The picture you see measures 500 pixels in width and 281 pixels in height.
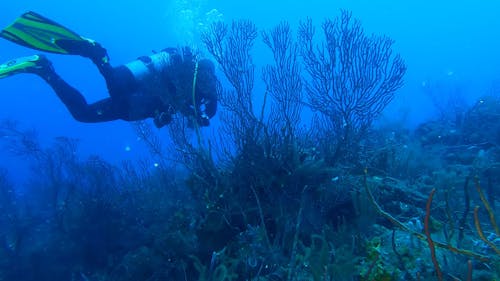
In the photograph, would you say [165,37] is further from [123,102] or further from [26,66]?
[123,102]

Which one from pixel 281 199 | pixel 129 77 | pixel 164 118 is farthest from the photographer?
pixel 129 77

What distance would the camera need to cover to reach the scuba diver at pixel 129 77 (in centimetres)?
586

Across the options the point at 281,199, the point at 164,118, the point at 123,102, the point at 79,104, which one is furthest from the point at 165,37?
the point at 281,199

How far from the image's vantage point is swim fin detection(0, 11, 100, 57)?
6730mm

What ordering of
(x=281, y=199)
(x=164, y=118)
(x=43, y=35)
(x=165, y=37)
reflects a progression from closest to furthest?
(x=281, y=199) < (x=164, y=118) < (x=43, y=35) < (x=165, y=37)

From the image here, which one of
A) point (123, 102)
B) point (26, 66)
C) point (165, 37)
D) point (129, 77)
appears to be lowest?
point (123, 102)

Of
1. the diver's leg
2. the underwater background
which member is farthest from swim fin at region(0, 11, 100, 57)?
the underwater background

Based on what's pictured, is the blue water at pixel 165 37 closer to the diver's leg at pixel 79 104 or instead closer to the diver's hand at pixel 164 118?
the diver's leg at pixel 79 104

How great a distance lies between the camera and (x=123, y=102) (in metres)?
7.29

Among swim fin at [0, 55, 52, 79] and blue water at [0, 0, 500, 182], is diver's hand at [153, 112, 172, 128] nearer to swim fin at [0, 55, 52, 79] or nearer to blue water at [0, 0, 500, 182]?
swim fin at [0, 55, 52, 79]

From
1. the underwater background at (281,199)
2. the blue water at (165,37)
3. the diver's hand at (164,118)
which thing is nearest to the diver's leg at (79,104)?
the underwater background at (281,199)

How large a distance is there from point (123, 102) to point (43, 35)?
1.93 metres

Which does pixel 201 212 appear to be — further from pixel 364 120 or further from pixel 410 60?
pixel 410 60

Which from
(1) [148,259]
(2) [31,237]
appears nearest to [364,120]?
(1) [148,259]
